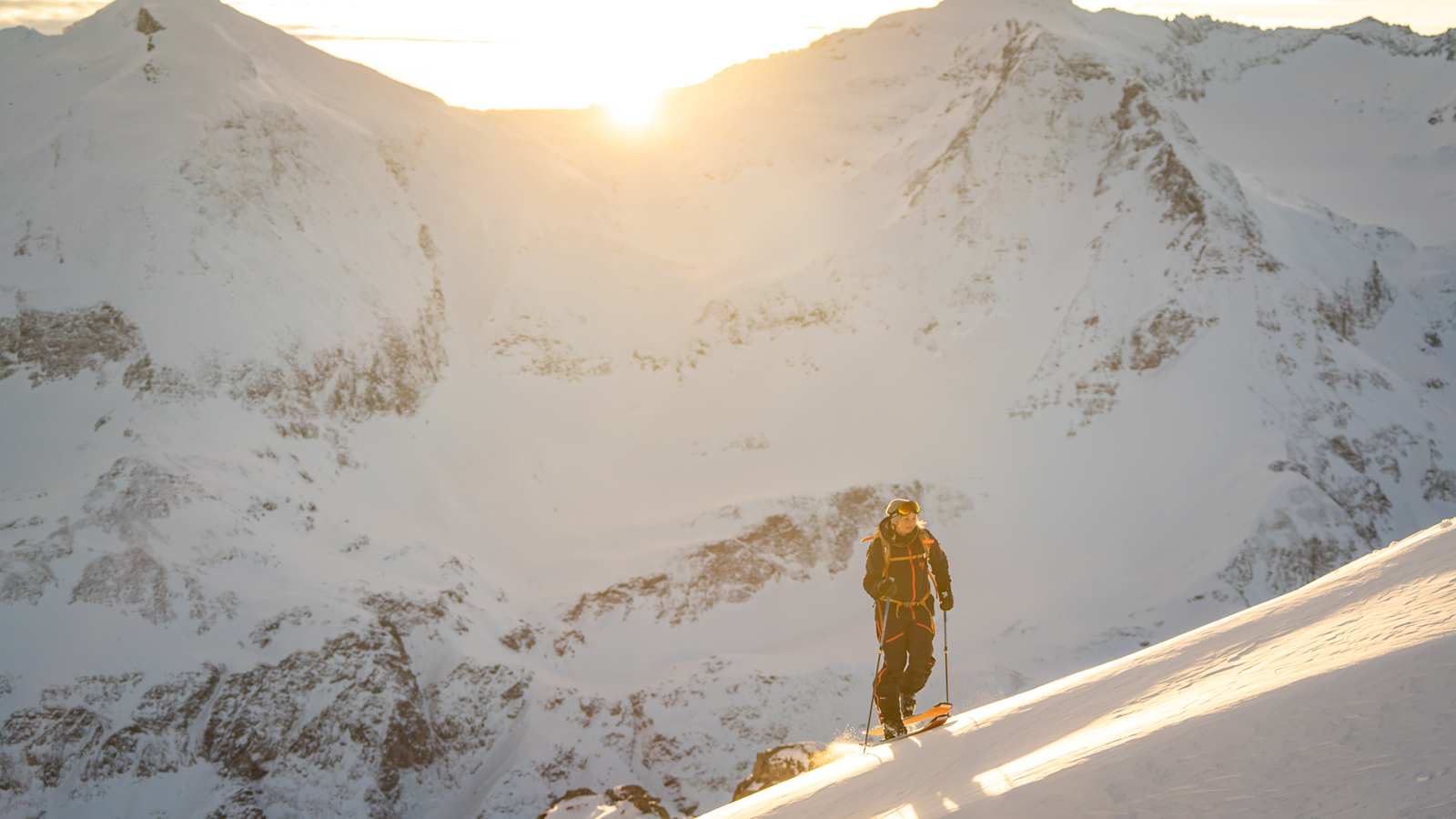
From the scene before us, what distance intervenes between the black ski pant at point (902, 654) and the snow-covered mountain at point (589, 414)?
1971 centimetres

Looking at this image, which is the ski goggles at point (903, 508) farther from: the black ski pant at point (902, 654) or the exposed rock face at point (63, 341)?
the exposed rock face at point (63, 341)

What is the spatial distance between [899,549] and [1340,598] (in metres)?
4.32

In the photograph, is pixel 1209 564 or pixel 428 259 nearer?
pixel 1209 564

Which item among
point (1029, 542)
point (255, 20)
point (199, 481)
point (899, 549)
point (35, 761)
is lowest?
point (35, 761)

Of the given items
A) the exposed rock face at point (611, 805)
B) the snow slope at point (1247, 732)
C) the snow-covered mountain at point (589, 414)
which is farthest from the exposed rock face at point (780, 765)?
the snow-covered mountain at point (589, 414)

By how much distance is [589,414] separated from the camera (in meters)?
40.5

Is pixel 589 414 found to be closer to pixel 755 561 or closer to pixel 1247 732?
pixel 755 561

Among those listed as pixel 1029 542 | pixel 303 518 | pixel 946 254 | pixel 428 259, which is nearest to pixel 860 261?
pixel 946 254

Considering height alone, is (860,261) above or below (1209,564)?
above

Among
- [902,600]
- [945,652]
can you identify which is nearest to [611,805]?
[945,652]

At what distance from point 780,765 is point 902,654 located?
21.7ft

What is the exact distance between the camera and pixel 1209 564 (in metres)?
31.5

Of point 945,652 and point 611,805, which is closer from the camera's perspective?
point 945,652

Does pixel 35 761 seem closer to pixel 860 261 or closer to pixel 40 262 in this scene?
pixel 40 262
